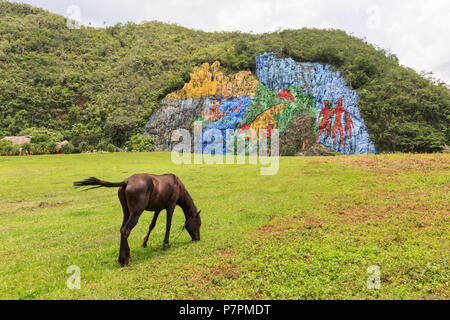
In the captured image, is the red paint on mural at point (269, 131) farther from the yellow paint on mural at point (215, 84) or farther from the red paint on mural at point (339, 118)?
the red paint on mural at point (339, 118)

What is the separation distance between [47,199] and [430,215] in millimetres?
22334

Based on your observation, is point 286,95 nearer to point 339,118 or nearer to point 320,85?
point 320,85

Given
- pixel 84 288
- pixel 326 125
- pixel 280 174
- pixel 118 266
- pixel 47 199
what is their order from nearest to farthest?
pixel 84 288 < pixel 118 266 < pixel 47 199 < pixel 280 174 < pixel 326 125

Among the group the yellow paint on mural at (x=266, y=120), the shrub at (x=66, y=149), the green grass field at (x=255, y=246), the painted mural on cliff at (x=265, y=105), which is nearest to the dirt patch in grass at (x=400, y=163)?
the green grass field at (x=255, y=246)

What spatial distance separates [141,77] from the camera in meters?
80.4

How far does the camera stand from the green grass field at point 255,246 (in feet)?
17.5

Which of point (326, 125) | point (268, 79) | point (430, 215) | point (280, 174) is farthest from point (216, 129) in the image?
point (430, 215)

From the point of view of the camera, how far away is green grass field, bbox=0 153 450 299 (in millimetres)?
5344

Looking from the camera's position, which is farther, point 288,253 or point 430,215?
point 430,215

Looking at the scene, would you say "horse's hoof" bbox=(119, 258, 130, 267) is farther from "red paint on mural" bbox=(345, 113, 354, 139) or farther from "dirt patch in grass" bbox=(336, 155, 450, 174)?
"red paint on mural" bbox=(345, 113, 354, 139)

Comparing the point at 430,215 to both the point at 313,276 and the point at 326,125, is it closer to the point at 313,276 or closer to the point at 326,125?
the point at 313,276

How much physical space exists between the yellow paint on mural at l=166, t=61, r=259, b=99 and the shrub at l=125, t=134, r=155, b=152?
14963 millimetres

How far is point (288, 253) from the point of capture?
704 cm

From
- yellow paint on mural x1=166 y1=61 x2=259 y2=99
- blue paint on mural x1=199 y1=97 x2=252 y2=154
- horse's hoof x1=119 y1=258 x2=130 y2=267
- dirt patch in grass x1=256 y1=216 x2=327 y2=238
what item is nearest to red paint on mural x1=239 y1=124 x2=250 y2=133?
blue paint on mural x1=199 y1=97 x2=252 y2=154
